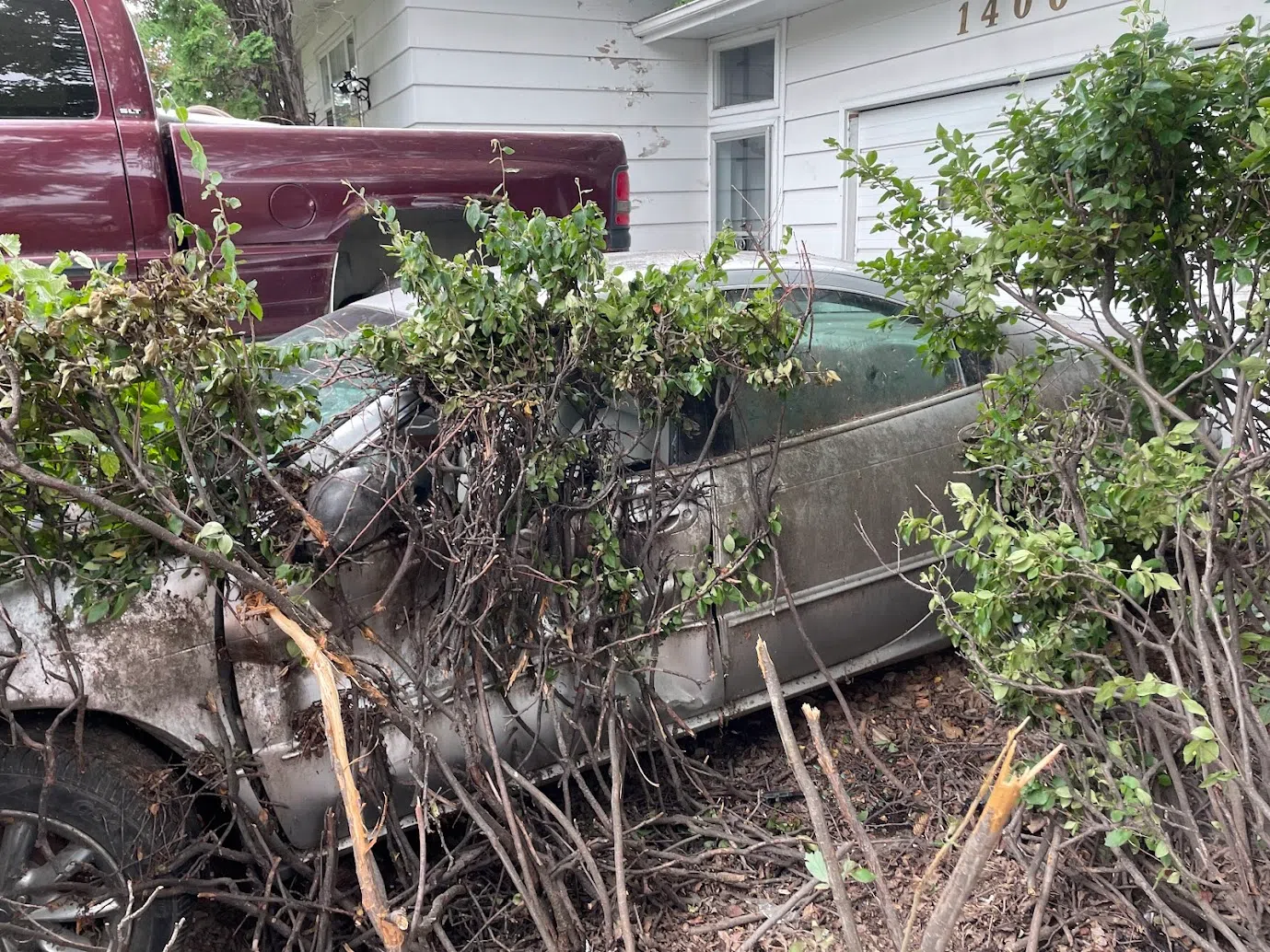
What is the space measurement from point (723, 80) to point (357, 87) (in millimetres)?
3740

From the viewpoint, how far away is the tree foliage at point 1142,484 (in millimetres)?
2176

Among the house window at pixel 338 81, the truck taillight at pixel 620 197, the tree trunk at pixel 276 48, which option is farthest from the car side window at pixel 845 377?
the house window at pixel 338 81

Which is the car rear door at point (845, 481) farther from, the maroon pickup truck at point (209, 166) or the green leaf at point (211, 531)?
the maroon pickup truck at point (209, 166)

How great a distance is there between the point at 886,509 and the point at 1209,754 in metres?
1.71

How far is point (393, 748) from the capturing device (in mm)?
2688

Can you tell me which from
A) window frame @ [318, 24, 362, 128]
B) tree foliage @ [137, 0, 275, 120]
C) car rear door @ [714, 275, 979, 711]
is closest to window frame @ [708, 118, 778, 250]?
window frame @ [318, 24, 362, 128]

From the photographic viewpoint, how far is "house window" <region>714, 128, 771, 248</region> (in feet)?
28.1

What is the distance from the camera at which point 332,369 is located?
2697 mm

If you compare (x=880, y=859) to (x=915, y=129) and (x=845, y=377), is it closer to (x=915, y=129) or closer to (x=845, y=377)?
(x=845, y=377)

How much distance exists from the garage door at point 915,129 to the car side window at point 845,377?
2.78 metres

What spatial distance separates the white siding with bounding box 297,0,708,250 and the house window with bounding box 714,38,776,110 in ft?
0.58

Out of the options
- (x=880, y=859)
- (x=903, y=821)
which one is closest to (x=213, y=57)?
(x=903, y=821)

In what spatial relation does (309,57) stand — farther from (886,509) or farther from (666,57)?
(886,509)

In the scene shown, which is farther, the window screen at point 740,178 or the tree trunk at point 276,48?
the window screen at point 740,178
